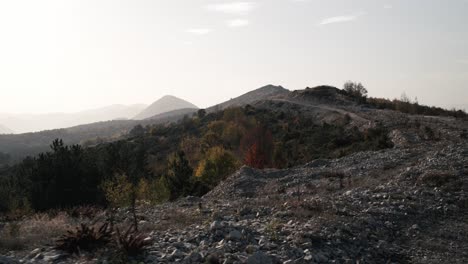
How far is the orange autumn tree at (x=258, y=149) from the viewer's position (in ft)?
155

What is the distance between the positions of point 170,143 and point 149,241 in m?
74.1

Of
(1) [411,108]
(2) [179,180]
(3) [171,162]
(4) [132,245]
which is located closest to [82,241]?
(4) [132,245]

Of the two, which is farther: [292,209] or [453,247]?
[292,209]

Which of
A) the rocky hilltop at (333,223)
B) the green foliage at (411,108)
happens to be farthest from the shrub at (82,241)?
the green foliage at (411,108)

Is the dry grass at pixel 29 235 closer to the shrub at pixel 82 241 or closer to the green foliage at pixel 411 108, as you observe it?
the shrub at pixel 82 241

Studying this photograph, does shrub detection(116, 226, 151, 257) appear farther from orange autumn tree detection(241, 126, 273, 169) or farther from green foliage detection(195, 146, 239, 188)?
orange autumn tree detection(241, 126, 273, 169)

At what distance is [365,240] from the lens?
12719mm

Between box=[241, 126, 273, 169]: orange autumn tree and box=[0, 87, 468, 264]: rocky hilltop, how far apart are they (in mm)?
19423

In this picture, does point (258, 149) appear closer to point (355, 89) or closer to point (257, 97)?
point (355, 89)

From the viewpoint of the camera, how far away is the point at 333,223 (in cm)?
1345

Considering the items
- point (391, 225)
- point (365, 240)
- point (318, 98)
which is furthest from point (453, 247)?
point (318, 98)

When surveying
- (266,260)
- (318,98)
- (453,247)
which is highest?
(318,98)

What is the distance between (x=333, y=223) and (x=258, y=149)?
35.7 metres

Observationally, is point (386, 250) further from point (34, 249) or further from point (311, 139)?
point (311, 139)
